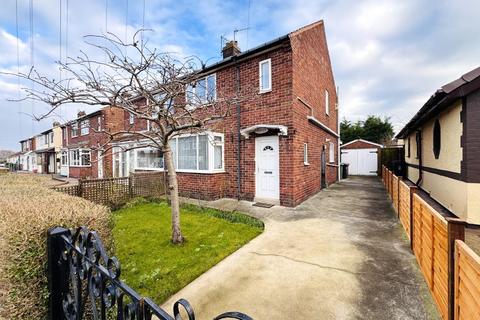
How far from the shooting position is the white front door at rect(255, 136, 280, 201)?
8.62 meters

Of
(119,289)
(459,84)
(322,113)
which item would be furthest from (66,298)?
(322,113)

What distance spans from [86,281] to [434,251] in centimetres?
384

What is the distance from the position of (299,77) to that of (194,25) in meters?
4.42

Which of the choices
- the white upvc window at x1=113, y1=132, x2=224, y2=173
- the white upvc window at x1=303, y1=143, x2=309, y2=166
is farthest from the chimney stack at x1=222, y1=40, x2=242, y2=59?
the white upvc window at x1=303, y1=143, x2=309, y2=166

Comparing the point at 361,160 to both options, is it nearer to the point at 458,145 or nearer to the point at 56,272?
the point at 458,145

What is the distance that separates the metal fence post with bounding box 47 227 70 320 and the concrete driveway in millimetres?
1532

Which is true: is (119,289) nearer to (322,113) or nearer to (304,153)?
(304,153)

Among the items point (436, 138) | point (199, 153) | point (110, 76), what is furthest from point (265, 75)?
point (436, 138)

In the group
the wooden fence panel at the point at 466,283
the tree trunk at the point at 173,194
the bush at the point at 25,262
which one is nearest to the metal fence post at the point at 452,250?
the wooden fence panel at the point at 466,283

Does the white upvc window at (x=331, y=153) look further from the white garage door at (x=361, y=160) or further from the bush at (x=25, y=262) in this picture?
the bush at (x=25, y=262)

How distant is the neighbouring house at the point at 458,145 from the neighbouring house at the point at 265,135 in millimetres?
4228

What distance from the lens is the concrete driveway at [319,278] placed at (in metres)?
2.80

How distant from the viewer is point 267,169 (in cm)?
884

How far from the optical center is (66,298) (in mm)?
1744
